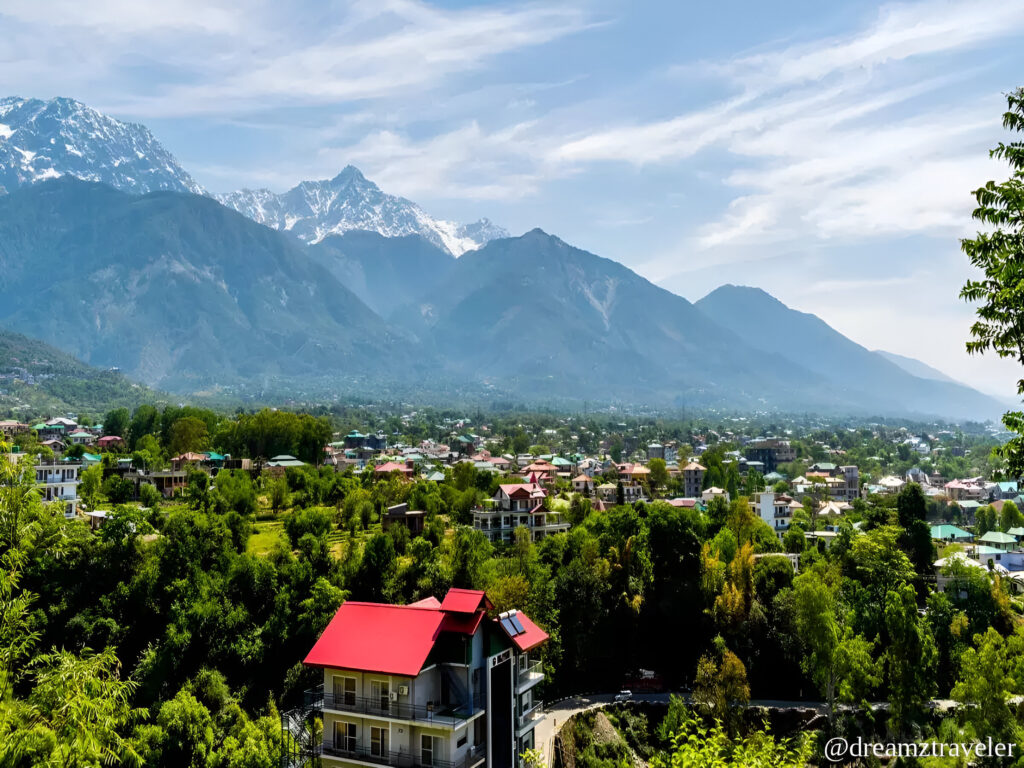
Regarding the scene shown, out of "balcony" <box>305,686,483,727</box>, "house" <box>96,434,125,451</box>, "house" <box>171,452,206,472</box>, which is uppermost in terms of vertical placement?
"house" <box>96,434,125,451</box>

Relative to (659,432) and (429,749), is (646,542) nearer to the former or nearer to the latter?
(429,749)

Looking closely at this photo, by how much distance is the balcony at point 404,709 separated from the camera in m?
22.8

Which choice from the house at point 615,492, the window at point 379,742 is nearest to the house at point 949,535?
the house at point 615,492

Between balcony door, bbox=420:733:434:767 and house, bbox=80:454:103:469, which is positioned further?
house, bbox=80:454:103:469

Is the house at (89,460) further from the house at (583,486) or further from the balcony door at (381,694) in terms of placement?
the balcony door at (381,694)

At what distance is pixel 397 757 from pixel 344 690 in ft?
8.58

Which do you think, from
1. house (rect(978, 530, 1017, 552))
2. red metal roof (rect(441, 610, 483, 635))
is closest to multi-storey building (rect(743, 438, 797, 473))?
house (rect(978, 530, 1017, 552))

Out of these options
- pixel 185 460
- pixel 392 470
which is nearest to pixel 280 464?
pixel 185 460

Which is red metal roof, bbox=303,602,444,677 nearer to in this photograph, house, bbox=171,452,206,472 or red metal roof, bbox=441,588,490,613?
red metal roof, bbox=441,588,490,613

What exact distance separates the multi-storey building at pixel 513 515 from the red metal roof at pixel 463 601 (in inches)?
1039

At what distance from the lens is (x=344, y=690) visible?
79.2ft

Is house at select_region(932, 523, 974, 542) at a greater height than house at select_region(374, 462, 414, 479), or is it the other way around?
house at select_region(374, 462, 414, 479)

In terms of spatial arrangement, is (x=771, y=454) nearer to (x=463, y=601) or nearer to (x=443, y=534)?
(x=443, y=534)

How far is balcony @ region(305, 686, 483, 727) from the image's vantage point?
2281cm
